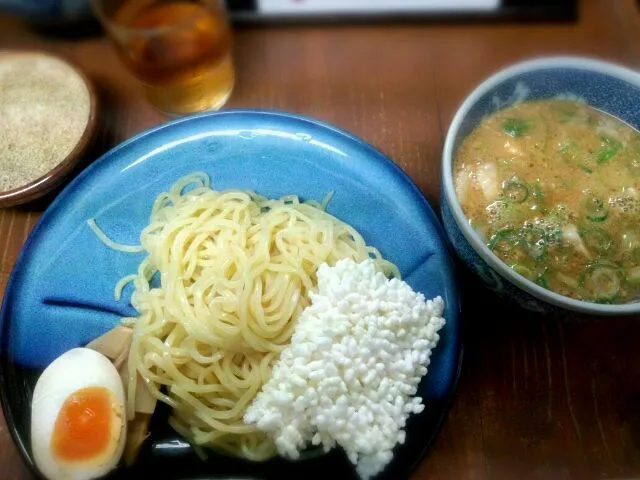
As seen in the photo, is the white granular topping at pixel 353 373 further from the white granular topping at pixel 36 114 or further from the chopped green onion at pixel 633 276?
the white granular topping at pixel 36 114

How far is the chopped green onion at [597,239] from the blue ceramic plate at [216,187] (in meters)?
0.27

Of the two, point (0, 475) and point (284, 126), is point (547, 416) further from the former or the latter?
point (0, 475)

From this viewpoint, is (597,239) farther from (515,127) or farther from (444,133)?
(444,133)

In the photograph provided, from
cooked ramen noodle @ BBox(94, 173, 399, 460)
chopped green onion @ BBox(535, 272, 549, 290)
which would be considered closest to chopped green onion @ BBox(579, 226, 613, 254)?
chopped green onion @ BBox(535, 272, 549, 290)

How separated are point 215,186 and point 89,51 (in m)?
0.66

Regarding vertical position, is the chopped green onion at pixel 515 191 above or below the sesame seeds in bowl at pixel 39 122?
above

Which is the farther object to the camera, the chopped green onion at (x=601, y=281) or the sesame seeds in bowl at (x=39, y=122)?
the sesame seeds in bowl at (x=39, y=122)

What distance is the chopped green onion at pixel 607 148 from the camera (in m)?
1.25

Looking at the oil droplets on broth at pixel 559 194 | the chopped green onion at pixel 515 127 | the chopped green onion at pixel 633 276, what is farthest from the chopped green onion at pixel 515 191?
the chopped green onion at pixel 633 276

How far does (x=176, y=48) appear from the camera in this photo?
1.52m

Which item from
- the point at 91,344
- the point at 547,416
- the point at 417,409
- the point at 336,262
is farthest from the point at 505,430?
the point at 91,344

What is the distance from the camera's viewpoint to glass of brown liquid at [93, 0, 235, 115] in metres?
1.50

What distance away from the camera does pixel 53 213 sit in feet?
4.30

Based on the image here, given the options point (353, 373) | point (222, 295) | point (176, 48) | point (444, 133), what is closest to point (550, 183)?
point (444, 133)
